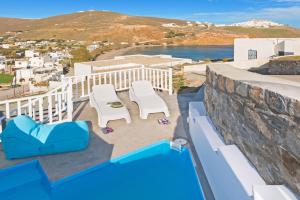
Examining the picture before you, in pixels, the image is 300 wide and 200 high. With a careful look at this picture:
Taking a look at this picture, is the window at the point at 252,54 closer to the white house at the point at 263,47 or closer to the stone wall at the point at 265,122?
the white house at the point at 263,47

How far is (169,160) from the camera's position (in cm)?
506

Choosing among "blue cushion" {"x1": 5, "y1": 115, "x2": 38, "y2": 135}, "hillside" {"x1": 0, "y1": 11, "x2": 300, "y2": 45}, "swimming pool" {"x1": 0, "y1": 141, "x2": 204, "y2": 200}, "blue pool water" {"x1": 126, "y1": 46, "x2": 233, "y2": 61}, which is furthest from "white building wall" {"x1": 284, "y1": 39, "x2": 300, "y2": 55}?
"hillside" {"x1": 0, "y1": 11, "x2": 300, "y2": 45}

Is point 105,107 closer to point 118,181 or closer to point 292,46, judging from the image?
point 118,181

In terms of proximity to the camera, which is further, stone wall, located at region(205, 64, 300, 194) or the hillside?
the hillside

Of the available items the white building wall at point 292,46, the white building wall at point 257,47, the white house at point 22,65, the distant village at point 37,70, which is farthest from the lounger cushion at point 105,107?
the white house at point 22,65

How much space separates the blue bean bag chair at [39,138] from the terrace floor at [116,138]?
0.39 ft

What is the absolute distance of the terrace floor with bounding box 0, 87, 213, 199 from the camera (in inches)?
178

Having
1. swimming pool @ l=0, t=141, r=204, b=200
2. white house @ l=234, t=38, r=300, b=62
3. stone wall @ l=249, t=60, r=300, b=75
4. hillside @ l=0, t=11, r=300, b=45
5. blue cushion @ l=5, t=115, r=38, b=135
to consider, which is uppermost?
hillside @ l=0, t=11, r=300, b=45

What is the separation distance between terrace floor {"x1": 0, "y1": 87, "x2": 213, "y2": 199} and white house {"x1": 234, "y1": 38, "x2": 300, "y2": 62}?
507 inches

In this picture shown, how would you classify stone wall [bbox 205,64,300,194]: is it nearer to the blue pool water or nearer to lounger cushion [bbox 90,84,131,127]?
lounger cushion [bbox 90,84,131,127]

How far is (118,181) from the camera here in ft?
14.4

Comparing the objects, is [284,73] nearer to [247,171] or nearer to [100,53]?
[247,171]

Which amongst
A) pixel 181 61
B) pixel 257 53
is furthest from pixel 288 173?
pixel 181 61

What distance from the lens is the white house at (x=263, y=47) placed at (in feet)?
61.1
